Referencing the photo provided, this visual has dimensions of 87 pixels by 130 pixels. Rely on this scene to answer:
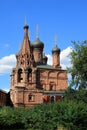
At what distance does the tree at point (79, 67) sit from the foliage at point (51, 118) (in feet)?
44.8

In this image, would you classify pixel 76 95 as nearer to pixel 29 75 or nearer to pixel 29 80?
pixel 29 80

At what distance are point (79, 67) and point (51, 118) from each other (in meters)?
16.3

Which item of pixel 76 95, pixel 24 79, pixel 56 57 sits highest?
pixel 56 57

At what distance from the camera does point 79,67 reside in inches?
2042

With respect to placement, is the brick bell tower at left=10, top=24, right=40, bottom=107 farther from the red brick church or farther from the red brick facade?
the red brick facade

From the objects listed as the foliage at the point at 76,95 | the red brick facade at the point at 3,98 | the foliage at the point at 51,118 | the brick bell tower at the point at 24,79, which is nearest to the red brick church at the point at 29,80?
the brick bell tower at the point at 24,79

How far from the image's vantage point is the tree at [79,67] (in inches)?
2036

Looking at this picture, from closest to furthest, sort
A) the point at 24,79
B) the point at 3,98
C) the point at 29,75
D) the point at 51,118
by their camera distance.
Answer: the point at 51,118, the point at 24,79, the point at 29,75, the point at 3,98

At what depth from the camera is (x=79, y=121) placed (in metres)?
36.2

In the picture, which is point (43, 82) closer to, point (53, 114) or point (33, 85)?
point (33, 85)

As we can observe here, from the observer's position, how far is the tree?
170ft

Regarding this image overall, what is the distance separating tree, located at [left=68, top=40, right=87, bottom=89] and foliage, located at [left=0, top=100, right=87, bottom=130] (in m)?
13.6

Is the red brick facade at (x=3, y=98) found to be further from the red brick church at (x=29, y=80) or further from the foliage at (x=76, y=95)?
the foliage at (x=76, y=95)

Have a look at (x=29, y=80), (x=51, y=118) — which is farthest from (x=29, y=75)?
(x=51, y=118)
